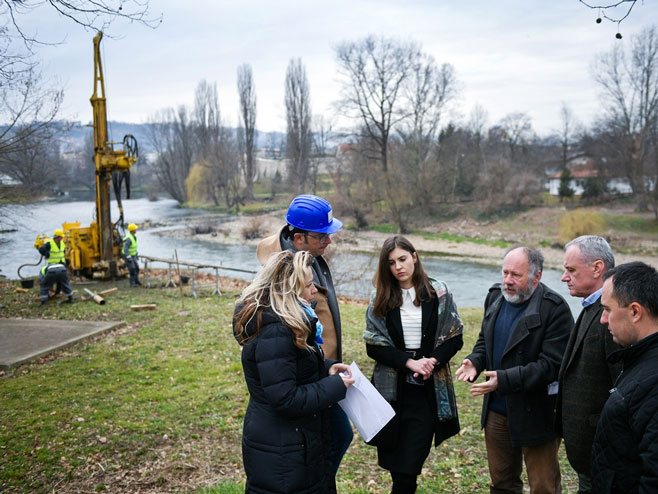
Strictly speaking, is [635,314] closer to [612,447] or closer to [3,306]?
[612,447]

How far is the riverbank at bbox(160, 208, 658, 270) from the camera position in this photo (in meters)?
24.5

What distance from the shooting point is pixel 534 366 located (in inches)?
113

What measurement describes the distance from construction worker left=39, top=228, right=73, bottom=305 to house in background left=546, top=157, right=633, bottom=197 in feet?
112

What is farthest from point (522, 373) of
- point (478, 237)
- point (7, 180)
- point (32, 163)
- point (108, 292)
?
point (478, 237)

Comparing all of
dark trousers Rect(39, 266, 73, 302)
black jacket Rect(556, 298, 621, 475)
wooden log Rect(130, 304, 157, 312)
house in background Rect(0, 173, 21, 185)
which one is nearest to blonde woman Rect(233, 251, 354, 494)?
black jacket Rect(556, 298, 621, 475)

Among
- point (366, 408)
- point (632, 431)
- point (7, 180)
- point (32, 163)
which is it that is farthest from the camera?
point (32, 163)

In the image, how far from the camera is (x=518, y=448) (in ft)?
10.3

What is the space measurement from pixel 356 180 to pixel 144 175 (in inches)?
3028

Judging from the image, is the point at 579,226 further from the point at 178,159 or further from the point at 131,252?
the point at 178,159

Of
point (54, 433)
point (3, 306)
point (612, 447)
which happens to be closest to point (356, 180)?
point (3, 306)

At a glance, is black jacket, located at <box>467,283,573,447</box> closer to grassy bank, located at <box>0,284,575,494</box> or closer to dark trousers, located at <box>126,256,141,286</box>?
grassy bank, located at <box>0,284,575,494</box>

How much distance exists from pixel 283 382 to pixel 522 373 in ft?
4.79

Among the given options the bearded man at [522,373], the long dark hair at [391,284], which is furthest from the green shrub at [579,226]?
the long dark hair at [391,284]

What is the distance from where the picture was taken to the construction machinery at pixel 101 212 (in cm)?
1498
